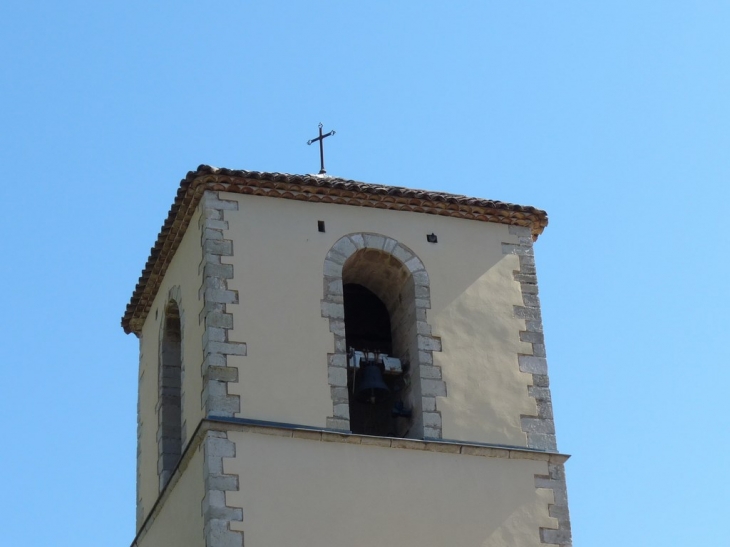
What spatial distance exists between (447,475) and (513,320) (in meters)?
2.02

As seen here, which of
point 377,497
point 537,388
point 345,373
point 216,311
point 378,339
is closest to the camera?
point 377,497

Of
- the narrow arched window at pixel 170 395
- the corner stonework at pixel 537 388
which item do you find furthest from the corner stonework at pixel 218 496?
the corner stonework at pixel 537 388

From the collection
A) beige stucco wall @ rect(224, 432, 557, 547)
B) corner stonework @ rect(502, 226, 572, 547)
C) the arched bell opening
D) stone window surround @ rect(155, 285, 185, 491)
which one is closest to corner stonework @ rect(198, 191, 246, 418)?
beige stucco wall @ rect(224, 432, 557, 547)

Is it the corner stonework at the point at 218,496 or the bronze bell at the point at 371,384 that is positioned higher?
the bronze bell at the point at 371,384

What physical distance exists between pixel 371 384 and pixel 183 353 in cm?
187

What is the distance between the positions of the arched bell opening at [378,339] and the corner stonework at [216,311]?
132 cm

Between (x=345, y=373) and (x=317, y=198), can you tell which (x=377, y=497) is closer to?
(x=345, y=373)

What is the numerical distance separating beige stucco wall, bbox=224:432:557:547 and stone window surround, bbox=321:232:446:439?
1.29ft

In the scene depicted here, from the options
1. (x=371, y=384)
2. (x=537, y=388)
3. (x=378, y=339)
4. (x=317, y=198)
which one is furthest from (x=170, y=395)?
(x=537, y=388)

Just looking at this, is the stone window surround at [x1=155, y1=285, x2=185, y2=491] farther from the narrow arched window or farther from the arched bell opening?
the arched bell opening

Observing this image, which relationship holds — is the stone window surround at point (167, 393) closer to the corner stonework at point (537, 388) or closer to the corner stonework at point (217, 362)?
the corner stonework at point (217, 362)

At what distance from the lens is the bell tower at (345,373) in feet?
55.8

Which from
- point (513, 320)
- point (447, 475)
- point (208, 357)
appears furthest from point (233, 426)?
point (513, 320)

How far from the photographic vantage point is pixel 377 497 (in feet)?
56.3
